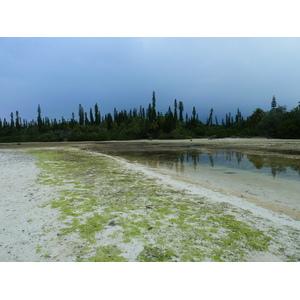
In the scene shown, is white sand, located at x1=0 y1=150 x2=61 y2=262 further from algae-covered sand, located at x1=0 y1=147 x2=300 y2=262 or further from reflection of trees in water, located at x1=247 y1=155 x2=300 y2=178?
reflection of trees in water, located at x1=247 y1=155 x2=300 y2=178

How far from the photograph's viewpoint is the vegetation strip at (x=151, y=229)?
3.21m

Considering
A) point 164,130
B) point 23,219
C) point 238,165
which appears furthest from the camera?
point 164,130

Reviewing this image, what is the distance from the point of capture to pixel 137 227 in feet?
13.5

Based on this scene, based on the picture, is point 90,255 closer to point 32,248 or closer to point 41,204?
point 32,248

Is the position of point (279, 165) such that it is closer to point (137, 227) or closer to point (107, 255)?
point (137, 227)

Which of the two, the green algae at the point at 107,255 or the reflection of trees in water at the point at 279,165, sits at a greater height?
the green algae at the point at 107,255

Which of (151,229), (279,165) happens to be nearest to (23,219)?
(151,229)

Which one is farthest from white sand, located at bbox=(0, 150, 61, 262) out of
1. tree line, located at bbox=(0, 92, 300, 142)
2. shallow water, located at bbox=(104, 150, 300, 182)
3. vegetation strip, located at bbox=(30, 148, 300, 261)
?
tree line, located at bbox=(0, 92, 300, 142)

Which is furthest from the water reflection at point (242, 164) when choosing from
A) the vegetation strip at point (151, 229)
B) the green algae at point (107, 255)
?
the green algae at point (107, 255)

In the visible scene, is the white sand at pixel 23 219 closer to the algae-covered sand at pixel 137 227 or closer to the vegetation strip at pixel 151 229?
the algae-covered sand at pixel 137 227

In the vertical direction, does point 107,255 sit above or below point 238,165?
above

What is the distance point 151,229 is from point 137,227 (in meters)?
0.28

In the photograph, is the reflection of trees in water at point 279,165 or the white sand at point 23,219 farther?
the reflection of trees in water at point 279,165

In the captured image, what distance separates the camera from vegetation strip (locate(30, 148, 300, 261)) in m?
A: 3.21
